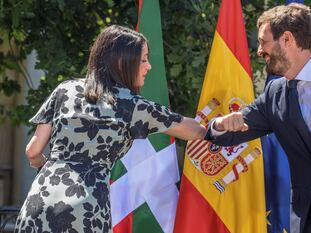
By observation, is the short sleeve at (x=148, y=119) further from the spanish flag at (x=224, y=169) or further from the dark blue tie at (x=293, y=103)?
the spanish flag at (x=224, y=169)

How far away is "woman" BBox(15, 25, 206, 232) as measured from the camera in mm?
2945

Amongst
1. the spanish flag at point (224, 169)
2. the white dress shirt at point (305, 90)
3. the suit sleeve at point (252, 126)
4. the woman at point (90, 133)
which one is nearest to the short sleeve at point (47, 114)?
the woman at point (90, 133)

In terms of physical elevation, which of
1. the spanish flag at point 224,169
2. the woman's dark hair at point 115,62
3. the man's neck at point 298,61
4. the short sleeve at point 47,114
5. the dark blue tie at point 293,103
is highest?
the woman's dark hair at point 115,62

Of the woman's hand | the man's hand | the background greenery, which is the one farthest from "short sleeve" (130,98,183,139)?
the background greenery

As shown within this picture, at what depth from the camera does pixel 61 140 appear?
3.02m

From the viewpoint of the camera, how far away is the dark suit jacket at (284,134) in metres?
3.19

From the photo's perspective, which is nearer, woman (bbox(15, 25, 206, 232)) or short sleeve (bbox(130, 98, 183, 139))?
woman (bbox(15, 25, 206, 232))

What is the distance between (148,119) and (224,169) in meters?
0.89

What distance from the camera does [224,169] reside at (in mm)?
3867

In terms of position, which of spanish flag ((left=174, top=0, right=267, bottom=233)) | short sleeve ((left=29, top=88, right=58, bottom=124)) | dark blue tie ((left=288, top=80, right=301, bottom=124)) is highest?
short sleeve ((left=29, top=88, right=58, bottom=124))

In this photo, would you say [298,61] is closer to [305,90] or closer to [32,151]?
[305,90]

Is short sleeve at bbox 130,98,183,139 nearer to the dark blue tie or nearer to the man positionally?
the man

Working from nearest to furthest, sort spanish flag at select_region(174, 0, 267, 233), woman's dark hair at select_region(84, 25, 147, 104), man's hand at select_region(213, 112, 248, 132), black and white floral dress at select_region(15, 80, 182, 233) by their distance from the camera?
black and white floral dress at select_region(15, 80, 182, 233), woman's dark hair at select_region(84, 25, 147, 104), man's hand at select_region(213, 112, 248, 132), spanish flag at select_region(174, 0, 267, 233)

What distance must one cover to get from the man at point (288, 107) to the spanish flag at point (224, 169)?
38 centimetres
